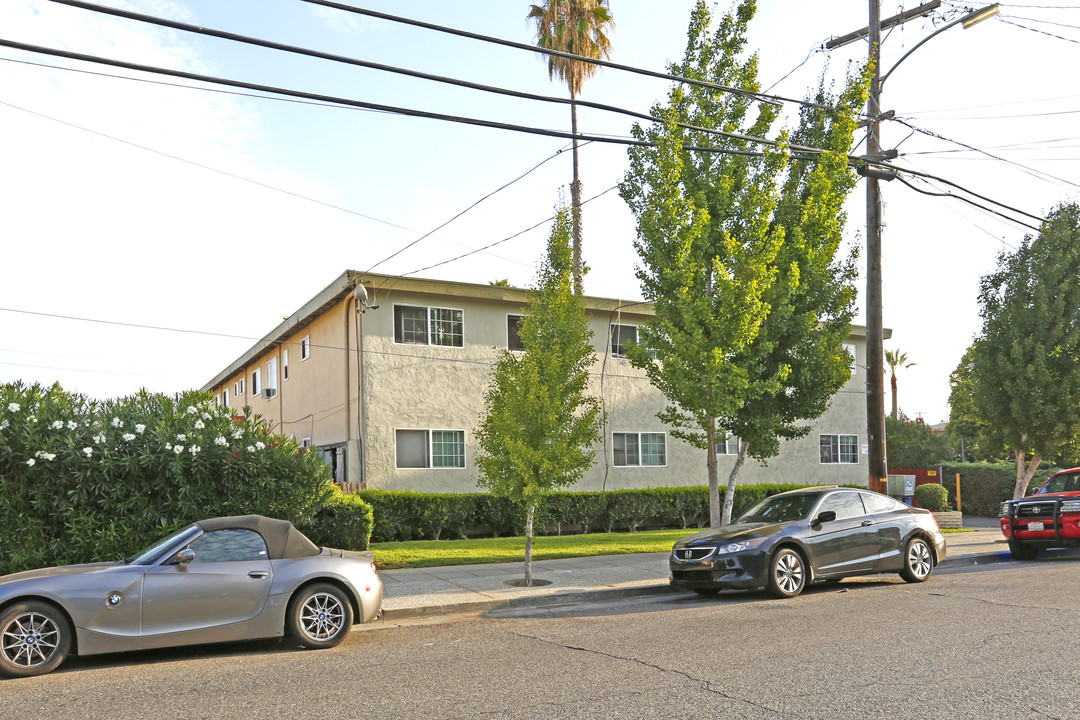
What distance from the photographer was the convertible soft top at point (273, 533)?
830cm

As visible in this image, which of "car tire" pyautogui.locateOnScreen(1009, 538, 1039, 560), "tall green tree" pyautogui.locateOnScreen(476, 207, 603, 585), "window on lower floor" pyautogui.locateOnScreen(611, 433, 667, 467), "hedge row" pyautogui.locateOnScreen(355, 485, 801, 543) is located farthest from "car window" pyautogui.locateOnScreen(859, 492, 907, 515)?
"window on lower floor" pyautogui.locateOnScreen(611, 433, 667, 467)

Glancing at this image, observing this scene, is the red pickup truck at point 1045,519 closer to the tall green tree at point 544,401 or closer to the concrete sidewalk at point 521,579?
the concrete sidewalk at point 521,579

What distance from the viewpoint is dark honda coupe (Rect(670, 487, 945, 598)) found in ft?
35.7

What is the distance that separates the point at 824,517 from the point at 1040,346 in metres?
12.1

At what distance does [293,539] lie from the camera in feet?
27.9

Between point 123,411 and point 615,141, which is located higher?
point 615,141

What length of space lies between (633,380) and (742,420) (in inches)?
353

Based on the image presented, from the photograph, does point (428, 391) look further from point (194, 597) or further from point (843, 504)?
point (194, 597)

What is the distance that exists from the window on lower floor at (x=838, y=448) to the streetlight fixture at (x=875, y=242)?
12.1 metres

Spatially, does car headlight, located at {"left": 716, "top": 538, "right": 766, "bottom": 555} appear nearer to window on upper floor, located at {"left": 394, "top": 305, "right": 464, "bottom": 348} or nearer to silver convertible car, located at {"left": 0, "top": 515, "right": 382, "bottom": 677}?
silver convertible car, located at {"left": 0, "top": 515, "right": 382, "bottom": 677}

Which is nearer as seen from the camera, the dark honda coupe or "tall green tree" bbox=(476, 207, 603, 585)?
the dark honda coupe

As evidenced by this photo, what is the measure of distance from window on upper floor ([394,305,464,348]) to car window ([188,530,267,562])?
12.9m

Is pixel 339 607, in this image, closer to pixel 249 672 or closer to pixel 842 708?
pixel 249 672

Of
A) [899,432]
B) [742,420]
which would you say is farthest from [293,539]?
[899,432]
